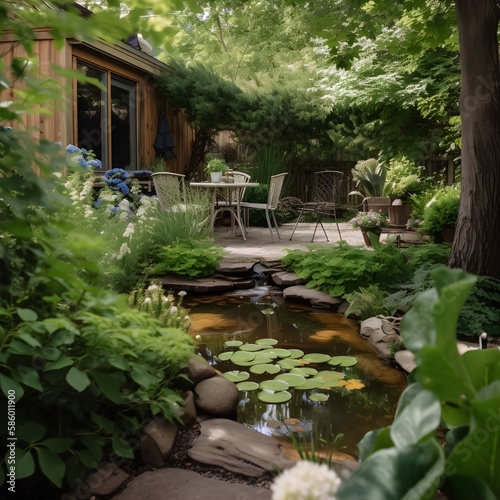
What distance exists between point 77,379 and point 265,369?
193 cm

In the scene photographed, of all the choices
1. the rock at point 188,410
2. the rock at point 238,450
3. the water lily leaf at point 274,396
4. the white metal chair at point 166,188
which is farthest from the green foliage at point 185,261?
the rock at point 238,450

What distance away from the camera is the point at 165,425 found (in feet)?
6.86

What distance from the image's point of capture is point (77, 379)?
4.74ft

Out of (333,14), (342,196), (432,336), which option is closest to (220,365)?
(432,336)

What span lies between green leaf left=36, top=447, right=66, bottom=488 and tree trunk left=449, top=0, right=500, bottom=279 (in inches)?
132

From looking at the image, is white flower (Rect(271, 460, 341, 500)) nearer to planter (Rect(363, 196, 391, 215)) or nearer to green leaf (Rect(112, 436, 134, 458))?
green leaf (Rect(112, 436, 134, 458))

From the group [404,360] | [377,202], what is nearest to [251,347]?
[404,360]

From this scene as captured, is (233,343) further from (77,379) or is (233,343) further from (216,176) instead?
(216,176)

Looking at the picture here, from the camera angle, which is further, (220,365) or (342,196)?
(342,196)

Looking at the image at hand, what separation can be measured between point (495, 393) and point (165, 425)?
1682mm

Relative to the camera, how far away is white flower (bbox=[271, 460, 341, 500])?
1.77ft

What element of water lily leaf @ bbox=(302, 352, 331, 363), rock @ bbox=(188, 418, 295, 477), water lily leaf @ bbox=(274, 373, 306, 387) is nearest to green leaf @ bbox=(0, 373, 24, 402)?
rock @ bbox=(188, 418, 295, 477)

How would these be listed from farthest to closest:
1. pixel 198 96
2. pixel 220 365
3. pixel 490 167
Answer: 1. pixel 198 96
2. pixel 490 167
3. pixel 220 365

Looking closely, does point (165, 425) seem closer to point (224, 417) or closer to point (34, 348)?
point (224, 417)
